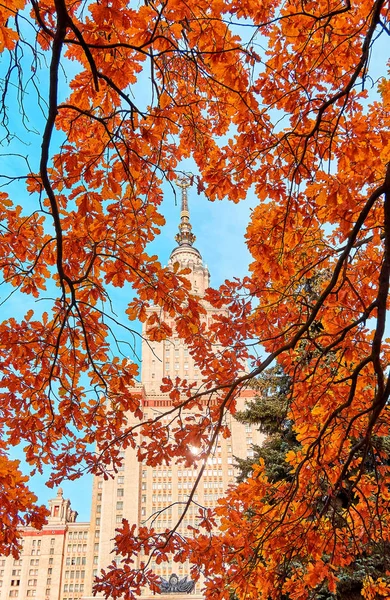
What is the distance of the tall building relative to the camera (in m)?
47.1

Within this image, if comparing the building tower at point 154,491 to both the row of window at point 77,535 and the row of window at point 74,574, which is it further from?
the row of window at point 77,535

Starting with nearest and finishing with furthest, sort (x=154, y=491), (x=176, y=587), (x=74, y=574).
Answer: (x=176, y=587) → (x=154, y=491) → (x=74, y=574)

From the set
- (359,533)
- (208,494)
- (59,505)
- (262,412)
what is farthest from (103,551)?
(359,533)

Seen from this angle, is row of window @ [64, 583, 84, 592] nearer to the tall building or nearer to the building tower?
the tall building

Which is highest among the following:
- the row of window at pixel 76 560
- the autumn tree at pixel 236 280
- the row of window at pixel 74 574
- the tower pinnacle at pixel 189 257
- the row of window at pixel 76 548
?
the tower pinnacle at pixel 189 257

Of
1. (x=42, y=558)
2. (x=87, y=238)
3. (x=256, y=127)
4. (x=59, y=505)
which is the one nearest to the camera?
(x=87, y=238)

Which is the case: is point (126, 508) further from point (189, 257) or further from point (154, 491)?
point (189, 257)

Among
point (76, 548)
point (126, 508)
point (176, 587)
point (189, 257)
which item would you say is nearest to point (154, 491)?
point (126, 508)

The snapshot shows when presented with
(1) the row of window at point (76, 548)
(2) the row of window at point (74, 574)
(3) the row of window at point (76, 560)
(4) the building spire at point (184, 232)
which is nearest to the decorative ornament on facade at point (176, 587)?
(2) the row of window at point (74, 574)

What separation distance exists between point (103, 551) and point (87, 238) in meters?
47.8

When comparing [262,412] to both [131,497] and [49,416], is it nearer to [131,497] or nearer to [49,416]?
[49,416]

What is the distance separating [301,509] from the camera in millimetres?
4891

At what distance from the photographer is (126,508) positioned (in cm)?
4762

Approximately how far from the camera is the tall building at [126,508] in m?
47.1
